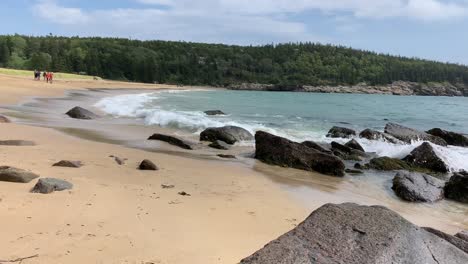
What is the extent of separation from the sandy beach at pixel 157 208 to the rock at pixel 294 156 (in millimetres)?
548

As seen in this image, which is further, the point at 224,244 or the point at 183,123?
the point at 183,123

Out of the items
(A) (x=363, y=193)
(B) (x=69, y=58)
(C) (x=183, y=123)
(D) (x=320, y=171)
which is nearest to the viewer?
(A) (x=363, y=193)

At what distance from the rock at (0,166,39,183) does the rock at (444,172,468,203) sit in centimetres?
851

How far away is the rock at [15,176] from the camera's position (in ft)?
22.4

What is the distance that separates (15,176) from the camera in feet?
22.5

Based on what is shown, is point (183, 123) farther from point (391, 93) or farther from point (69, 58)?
point (391, 93)

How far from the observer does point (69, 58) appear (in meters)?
124

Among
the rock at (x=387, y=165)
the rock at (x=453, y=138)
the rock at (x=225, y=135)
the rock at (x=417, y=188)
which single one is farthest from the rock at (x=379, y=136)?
the rock at (x=417, y=188)

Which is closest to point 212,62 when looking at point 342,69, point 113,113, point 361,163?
point 342,69

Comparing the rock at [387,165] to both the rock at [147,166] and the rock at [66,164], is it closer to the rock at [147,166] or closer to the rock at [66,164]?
the rock at [147,166]

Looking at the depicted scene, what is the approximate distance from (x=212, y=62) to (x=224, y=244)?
151293 mm

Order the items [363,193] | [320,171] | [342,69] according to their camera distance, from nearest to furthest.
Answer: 1. [363,193]
2. [320,171]
3. [342,69]

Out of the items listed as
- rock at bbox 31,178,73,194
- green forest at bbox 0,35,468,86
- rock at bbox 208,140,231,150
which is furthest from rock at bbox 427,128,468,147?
green forest at bbox 0,35,468,86

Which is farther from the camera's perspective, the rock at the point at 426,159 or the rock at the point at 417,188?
the rock at the point at 426,159
